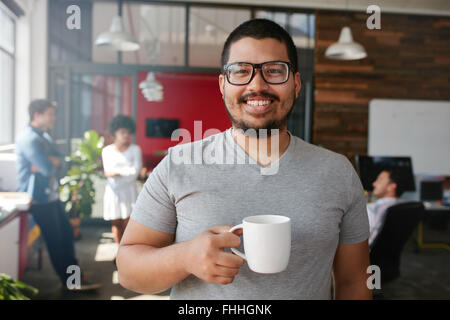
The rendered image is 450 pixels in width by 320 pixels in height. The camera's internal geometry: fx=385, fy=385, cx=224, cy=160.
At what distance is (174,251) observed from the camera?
71 centimetres

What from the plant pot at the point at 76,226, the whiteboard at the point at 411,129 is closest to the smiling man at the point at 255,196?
the plant pot at the point at 76,226

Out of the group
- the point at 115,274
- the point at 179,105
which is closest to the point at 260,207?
the point at 115,274

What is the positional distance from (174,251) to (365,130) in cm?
493

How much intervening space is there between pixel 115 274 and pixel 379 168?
8.35 ft

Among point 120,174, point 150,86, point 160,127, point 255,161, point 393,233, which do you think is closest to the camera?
point 255,161

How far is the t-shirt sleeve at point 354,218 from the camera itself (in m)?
0.87

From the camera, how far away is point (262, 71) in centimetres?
78

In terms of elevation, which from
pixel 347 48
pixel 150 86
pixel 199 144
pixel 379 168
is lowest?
pixel 379 168

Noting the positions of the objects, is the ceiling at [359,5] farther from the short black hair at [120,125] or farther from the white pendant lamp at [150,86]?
the short black hair at [120,125]

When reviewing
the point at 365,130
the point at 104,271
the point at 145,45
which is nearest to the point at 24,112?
the point at 145,45

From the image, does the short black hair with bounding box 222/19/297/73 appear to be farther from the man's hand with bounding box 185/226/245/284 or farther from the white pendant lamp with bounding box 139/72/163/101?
the white pendant lamp with bounding box 139/72/163/101

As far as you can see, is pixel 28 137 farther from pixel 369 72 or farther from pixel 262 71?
pixel 369 72

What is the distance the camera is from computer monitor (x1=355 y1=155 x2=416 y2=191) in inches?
134

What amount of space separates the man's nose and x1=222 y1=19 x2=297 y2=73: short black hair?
8cm
